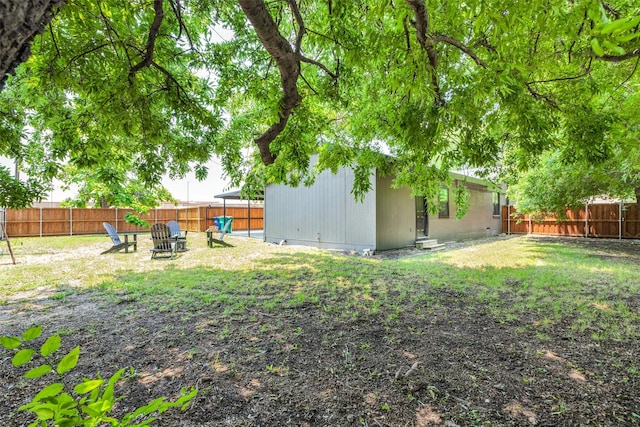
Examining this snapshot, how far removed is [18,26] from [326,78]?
14.0ft

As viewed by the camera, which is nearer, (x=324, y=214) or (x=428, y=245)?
(x=428, y=245)

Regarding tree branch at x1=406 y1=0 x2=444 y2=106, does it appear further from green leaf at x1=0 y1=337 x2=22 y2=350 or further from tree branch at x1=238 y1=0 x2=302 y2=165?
green leaf at x1=0 y1=337 x2=22 y2=350

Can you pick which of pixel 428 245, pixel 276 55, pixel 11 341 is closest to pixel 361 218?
pixel 428 245

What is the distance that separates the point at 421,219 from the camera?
40.4ft

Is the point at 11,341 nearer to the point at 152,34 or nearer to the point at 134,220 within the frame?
the point at 152,34

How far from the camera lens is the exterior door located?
12.1 metres

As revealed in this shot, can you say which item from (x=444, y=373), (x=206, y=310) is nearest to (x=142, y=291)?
(x=206, y=310)

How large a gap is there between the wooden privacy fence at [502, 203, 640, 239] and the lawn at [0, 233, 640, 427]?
37.7ft

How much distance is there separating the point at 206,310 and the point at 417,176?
4914 mm

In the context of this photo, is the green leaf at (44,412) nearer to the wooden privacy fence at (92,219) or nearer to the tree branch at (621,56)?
the tree branch at (621,56)

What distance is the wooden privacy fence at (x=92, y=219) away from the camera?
51.8ft

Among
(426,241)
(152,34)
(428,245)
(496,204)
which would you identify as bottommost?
(428,245)

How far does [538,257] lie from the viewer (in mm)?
9445

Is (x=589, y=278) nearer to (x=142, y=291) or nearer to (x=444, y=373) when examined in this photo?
(x=444, y=373)
